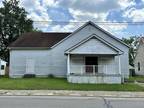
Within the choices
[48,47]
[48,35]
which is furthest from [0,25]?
[48,47]

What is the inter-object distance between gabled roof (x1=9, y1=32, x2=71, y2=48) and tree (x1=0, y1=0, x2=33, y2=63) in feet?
52.2

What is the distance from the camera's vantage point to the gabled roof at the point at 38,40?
121ft

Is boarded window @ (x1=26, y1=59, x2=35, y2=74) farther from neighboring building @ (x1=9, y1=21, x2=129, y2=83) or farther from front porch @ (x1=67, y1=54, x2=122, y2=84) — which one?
front porch @ (x1=67, y1=54, x2=122, y2=84)

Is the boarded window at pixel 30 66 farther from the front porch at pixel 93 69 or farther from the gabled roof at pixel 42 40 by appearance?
the front porch at pixel 93 69

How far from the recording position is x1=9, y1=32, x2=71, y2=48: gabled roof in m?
36.9

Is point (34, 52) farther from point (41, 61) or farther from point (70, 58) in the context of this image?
point (70, 58)

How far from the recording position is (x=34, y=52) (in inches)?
1435

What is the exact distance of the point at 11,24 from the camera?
55.4 m

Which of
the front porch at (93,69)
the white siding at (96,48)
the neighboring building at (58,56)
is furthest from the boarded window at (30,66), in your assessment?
the white siding at (96,48)

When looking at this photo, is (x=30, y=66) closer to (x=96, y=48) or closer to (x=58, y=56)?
(x=58, y=56)

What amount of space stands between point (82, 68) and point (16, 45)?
366 inches

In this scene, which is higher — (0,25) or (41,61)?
(0,25)

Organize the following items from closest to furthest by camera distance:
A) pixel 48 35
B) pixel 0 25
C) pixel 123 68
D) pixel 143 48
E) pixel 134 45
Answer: pixel 123 68
pixel 48 35
pixel 143 48
pixel 0 25
pixel 134 45

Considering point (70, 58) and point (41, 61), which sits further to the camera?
point (41, 61)
